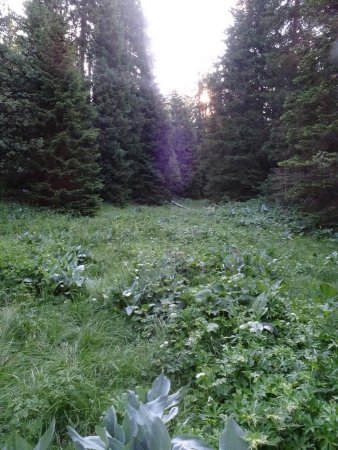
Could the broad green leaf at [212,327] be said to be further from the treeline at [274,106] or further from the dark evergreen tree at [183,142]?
the dark evergreen tree at [183,142]

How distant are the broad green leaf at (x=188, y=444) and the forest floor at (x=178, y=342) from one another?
5.5 inches

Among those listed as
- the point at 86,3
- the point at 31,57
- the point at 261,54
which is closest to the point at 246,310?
the point at 31,57

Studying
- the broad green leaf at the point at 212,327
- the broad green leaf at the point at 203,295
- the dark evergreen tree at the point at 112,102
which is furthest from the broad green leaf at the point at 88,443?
the dark evergreen tree at the point at 112,102

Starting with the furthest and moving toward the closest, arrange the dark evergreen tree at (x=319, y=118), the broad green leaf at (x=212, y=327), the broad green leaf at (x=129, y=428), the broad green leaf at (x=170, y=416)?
the dark evergreen tree at (x=319, y=118) → the broad green leaf at (x=212, y=327) → the broad green leaf at (x=170, y=416) → the broad green leaf at (x=129, y=428)

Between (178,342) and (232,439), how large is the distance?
3.74ft

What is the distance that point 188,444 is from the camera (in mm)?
1481

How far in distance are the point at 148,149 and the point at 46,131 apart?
7245 mm

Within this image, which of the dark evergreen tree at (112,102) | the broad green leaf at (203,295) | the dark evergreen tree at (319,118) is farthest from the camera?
the dark evergreen tree at (112,102)

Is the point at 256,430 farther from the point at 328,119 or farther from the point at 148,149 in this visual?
the point at 148,149

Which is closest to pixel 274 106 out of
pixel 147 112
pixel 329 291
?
pixel 147 112

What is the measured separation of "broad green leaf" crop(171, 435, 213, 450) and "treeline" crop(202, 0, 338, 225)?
250 inches

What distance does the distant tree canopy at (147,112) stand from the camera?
7.49 metres

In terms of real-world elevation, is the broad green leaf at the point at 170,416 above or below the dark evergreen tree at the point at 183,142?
below

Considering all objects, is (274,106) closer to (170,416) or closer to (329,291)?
(329,291)
